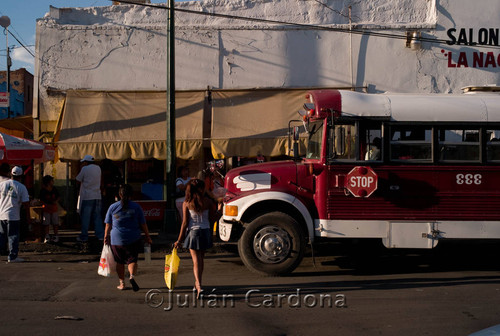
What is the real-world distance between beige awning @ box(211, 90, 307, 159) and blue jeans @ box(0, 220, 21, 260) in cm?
549

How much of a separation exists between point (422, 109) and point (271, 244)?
3252 millimetres

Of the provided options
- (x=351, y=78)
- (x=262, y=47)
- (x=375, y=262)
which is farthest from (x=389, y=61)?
(x=375, y=262)

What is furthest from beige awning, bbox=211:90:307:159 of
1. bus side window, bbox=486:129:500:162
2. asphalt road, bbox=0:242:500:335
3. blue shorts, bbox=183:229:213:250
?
blue shorts, bbox=183:229:213:250

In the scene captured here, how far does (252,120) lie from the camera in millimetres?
14586

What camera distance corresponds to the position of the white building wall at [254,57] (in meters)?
15.3

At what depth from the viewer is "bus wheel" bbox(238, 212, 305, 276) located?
8555 millimetres

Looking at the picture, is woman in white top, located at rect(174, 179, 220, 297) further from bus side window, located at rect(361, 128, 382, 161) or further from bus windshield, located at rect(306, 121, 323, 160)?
bus side window, located at rect(361, 128, 382, 161)

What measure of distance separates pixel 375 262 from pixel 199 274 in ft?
13.6

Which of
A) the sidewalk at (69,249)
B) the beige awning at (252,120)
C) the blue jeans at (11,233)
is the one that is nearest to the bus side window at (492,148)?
the beige awning at (252,120)

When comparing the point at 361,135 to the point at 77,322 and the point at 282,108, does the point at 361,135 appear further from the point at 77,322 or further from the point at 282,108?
the point at 282,108

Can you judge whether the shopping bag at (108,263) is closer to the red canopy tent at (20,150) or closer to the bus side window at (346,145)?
the bus side window at (346,145)

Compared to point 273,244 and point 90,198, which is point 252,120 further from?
point 273,244

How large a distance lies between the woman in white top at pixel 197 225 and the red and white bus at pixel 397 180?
1.47 m

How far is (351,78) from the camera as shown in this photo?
1532 centimetres
